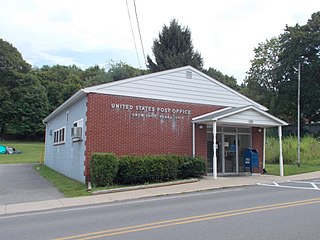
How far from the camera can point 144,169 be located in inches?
603

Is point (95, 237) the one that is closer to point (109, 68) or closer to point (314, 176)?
point (314, 176)

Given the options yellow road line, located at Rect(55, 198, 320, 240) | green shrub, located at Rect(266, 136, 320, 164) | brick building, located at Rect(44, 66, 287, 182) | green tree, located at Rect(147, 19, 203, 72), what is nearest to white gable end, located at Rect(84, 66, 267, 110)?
brick building, located at Rect(44, 66, 287, 182)

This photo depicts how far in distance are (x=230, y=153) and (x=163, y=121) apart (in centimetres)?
459

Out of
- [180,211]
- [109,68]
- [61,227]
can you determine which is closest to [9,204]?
[61,227]

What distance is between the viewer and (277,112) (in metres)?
50.3

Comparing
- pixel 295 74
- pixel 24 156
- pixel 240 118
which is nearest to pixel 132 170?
pixel 240 118

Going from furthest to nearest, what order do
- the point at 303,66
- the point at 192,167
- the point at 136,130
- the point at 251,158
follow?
the point at 303,66, the point at 251,158, the point at 136,130, the point at 192,167

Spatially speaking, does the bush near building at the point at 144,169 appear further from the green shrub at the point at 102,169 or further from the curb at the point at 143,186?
the curb at the point at 143,186

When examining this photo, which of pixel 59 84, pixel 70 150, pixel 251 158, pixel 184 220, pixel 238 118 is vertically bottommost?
pixel 184 220

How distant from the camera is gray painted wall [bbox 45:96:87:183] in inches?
664

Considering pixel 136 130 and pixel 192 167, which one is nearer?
pixel 192 167

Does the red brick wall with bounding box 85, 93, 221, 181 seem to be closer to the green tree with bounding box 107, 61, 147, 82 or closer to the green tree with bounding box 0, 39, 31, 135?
the green tree with bounding box 107, 61, 147, 82

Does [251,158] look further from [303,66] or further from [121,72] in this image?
[121,72]

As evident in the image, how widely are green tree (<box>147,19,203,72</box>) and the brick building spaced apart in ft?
94.9
